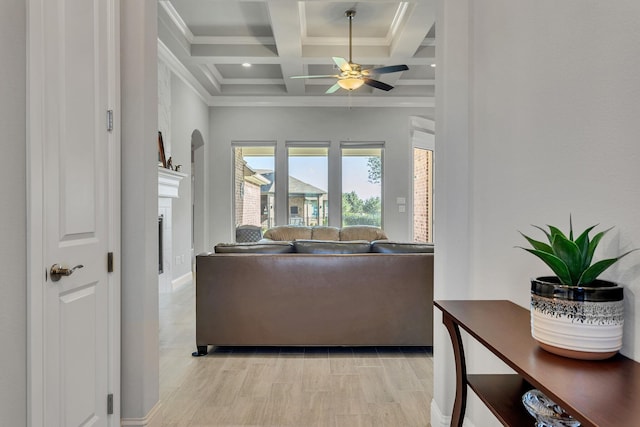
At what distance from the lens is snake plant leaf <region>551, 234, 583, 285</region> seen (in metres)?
0.94

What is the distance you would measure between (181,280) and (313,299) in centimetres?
319

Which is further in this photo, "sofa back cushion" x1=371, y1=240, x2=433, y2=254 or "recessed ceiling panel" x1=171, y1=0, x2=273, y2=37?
"recessed ceiling panel" x1=171, y1=0, x2=273, y2=37

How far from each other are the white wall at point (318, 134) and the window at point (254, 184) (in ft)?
0.55

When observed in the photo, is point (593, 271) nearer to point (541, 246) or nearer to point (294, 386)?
point (541, 246)

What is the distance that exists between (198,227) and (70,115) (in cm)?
554

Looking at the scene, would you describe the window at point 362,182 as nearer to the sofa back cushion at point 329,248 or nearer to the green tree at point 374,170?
the green tree at point 374,170

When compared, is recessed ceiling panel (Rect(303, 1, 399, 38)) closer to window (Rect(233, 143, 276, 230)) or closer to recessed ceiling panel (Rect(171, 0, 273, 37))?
recessed ceiling panel (Rect(171, 0, 273, 37))

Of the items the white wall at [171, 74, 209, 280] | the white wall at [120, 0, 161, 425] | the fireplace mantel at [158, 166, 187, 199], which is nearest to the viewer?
the white wall at [120, 0, 161, 425]

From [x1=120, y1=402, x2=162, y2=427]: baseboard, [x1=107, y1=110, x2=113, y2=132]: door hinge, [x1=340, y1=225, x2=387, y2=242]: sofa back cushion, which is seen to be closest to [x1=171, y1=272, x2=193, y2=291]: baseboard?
[x1=340, y1=225, x2=387, y2=242]: sofa back cushion

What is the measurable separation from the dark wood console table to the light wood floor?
97 cm

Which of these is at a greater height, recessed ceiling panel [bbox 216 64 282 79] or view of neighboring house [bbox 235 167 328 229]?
recessed ceiling panel [bbox 216 64 282 79]

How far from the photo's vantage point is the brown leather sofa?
9.93 ft

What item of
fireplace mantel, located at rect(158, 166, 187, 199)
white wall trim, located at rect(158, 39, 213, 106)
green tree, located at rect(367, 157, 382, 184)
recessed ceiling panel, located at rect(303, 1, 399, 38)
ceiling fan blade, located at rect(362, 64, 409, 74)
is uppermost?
recessed ceiling panel, located at rect(303, 1, 399, 38)

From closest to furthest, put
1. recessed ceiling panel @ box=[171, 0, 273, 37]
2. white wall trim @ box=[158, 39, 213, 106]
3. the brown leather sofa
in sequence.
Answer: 1. the brown leather sofa
2. recessed ceiling panel @ box=[171, 0, 273, 37]
3. white wall trim @ box=[158, 39, 213, 106]
